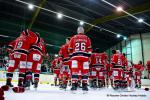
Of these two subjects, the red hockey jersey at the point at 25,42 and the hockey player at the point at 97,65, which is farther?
the hockey player at the point at 97,65

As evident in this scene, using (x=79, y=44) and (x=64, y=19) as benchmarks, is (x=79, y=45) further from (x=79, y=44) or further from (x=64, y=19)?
(x=64, y=19)

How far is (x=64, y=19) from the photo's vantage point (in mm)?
14555

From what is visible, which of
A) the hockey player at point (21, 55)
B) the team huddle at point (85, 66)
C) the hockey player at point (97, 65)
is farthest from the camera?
the hockey player at point (97, 65)

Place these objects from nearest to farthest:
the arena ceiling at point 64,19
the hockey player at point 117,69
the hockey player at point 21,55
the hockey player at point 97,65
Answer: the hockey player at point 21,55 < the hockey player at point 117,69 < the hockey player at point 97,65 < the arena ceiling at point 64,19

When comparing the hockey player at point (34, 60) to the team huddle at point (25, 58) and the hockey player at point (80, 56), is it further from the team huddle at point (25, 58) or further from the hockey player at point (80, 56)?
the hockey player at point (80, 56)

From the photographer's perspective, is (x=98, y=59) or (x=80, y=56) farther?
(x=98, y=59)

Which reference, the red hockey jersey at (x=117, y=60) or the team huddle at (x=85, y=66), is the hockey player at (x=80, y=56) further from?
the red hockey jersey at (x=117, y=60)

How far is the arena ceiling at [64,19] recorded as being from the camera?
12221 millimetres

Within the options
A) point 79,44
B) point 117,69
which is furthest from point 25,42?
point 117,69

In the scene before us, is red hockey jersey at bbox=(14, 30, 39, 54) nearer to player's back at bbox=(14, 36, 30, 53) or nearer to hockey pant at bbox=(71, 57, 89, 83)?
player's back at bbox=(14, 36, 30, 53)

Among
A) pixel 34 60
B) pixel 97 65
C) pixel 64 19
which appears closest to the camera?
pixel 34 60

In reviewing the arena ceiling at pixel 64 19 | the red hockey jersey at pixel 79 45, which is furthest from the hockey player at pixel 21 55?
the arena ceiling at pixel 64 19

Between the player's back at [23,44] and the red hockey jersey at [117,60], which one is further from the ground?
the player's back at [23,44]

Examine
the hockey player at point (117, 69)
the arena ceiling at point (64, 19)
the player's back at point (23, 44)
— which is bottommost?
the hockey player at point (117, 69)
